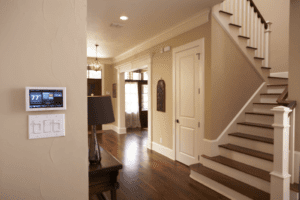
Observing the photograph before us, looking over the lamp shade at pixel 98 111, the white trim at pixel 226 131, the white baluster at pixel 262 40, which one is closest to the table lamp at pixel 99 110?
the lamp shade at pixel 98 111

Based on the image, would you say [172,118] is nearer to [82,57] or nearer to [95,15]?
[95,15]

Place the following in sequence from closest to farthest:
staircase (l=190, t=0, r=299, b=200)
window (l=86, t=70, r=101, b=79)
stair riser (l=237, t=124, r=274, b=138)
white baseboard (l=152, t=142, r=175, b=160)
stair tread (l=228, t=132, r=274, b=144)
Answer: staircase (l=190, t=0, r=299, b=200) → stair tread (l=228, t=132, r=274, b=144) → stair riser (l=237, t=124, r=274, b=138) → white baseboard (l=152, t=142, r=175, b=160) → window (l=86, t=70, r=101, b=79)

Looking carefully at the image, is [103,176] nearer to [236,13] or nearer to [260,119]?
[260,119]

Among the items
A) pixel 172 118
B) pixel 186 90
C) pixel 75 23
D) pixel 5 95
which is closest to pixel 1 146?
pixel 5 95

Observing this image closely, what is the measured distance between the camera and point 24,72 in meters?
1.12

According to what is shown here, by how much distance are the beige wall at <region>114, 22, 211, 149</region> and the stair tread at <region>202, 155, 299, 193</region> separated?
0.85m

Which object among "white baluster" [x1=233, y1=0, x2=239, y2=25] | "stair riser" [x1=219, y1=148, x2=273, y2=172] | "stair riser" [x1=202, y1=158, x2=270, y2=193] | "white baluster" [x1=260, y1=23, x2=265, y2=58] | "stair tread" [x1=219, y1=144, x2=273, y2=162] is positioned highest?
"white baluster" [x1=233, y1=0, x2=239, y2=25]

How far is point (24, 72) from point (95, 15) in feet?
9.11

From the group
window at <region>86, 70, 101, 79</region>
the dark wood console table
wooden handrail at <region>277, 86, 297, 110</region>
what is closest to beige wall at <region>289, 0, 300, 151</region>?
wooden handrail at <region>277, 86, 297, 110</region>

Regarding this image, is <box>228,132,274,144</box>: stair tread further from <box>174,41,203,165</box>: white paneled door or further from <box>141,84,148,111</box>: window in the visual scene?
<box>141,84,148,111</box>: window

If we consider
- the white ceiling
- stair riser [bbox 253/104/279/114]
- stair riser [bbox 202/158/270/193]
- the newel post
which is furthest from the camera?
stair riser [bbox 253/104/279/114]

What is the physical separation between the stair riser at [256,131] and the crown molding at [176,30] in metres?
2.04

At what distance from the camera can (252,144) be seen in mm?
3201

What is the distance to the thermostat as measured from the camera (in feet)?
3.65
